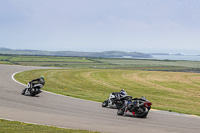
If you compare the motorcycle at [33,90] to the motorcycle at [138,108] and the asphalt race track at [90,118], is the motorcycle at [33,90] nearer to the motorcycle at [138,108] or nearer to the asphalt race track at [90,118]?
the asphalt race track at [90,118]

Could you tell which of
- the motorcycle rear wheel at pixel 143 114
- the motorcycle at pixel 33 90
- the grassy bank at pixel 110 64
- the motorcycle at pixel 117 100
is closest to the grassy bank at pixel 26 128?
the motorcycle rear wheel at pixel 143 114

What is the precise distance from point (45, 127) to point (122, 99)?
757 cm

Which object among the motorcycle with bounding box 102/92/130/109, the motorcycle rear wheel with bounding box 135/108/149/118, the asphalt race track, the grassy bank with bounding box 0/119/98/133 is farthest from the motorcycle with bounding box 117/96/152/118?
the grassy bank with bounding box 0/119/98/133

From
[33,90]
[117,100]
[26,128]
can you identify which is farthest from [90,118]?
[33,90]

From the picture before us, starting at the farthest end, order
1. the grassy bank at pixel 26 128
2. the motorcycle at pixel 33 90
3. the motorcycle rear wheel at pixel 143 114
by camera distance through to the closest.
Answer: the motorcycle at pixel 33 90 < the motorcycle rear wheel at pixel 143 114 < the grassy bank at pixel 26 128

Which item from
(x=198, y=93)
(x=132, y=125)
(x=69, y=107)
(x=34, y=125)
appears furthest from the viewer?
(x=198, y=93)

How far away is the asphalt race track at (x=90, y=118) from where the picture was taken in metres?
13.3

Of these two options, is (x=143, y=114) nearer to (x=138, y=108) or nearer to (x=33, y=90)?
(x=138, y=108)

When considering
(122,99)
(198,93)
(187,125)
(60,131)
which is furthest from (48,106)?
(198,93)

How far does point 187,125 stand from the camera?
1460 cm

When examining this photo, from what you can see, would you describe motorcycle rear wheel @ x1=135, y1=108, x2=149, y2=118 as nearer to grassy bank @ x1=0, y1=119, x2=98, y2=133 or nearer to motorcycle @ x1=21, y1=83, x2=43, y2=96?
grassy bank @ x1=0, y1=119, x2=98, y2=133

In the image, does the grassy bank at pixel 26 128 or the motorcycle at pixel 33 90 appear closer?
the grassy bank at pixel 26 128

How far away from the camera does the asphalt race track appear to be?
13289 mm

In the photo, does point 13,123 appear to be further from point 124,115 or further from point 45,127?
point 124,115
